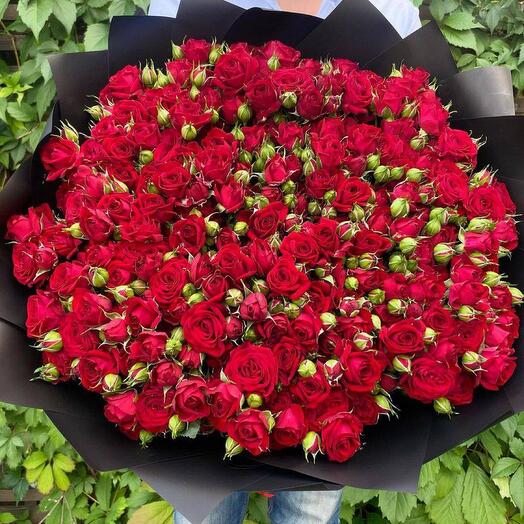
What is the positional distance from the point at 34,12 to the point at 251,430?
45.8 inches

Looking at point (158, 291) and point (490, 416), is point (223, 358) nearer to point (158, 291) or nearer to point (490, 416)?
point (158, 291)

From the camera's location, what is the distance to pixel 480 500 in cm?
148

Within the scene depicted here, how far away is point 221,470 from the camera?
57 cm

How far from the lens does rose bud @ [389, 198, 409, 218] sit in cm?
63

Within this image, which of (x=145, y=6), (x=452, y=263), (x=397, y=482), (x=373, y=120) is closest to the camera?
(x=397, y=482)

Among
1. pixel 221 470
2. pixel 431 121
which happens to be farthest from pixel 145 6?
pixel 221 470

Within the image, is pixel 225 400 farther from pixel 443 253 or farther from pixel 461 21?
pixel 461 21

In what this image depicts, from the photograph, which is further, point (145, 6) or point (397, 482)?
point (145, 6)

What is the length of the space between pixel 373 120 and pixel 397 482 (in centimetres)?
46

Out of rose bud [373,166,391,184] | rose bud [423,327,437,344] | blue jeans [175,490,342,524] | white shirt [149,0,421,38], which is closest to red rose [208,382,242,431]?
rose bud [423,327,437,344]

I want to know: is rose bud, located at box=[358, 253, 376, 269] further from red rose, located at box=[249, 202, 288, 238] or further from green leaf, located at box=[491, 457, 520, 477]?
green leaf, located at box=[491, 457, 520, 477]

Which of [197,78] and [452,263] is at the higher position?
[197,78]

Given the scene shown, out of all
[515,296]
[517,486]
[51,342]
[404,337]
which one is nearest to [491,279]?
[515,296]

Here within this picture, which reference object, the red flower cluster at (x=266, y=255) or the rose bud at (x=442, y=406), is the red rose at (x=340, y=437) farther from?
the rose bud at (x=442, y=406)
